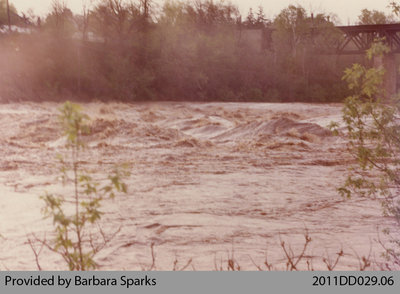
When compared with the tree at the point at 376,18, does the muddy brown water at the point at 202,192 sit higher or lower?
lower

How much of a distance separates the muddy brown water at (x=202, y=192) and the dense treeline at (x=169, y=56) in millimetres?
2041

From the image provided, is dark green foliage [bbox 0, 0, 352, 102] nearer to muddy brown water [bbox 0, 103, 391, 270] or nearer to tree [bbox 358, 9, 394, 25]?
muddy brown water [bbox 0, 103, 391, 270]

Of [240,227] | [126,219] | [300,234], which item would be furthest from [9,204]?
[300,234]

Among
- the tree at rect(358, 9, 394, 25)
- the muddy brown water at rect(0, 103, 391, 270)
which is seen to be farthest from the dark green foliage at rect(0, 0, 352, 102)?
the tree at rect(358, 9, 394, 25)

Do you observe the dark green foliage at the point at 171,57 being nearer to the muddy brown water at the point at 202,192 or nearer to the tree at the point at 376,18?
the muddy brown water at the point at 202,192

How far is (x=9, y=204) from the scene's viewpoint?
29.5ft

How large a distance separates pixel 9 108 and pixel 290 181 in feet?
43.6

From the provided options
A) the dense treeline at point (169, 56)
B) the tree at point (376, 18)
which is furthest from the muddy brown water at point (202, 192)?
the tree at point (376, 18)

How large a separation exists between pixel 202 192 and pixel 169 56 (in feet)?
51.7

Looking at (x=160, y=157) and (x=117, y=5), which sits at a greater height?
(x=117, y=5)

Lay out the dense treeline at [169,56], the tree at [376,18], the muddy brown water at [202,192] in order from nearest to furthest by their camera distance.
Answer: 1. the muddy brown water at [202,192]
2. the tree at [376,18]
3. the dense treeline at [169,56]

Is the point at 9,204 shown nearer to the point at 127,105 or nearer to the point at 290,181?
the point at 290,181

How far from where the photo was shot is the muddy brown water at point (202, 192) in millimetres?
6477

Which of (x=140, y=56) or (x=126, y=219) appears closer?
(x=126, y=219)
